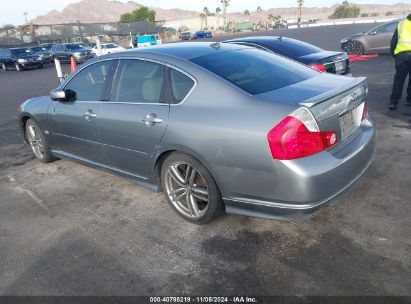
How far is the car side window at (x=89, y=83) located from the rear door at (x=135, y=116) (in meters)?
0.24

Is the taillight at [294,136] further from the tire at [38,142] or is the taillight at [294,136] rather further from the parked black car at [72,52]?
the parked black car at [72,52]

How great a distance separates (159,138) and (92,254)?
1.19 m

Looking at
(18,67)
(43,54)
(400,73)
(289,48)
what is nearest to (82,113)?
(289,48)

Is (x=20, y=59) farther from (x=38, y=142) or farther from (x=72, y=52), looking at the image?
(x=38, y=142)

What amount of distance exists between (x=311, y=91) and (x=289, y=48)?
15.4 ft

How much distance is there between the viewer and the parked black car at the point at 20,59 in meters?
25.9

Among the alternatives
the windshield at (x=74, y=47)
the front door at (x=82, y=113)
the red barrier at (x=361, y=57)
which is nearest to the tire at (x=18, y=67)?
the windshield at (x=74, y=47)

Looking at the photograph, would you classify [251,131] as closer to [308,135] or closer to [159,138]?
[308,135]

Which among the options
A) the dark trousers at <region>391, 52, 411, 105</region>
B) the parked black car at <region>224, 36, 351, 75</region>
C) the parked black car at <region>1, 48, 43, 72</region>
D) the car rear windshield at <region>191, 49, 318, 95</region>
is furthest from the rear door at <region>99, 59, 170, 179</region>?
the parked black car at <region>1, 48, 43, 72</region>

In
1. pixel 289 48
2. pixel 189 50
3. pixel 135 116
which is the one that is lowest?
pixel 135 116

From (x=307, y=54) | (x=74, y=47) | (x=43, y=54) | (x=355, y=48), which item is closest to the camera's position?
(x=307, y=54)

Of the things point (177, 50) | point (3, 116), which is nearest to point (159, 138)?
point (177, 50)

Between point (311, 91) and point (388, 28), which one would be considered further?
point (388, 28)

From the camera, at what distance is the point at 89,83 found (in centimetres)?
449
